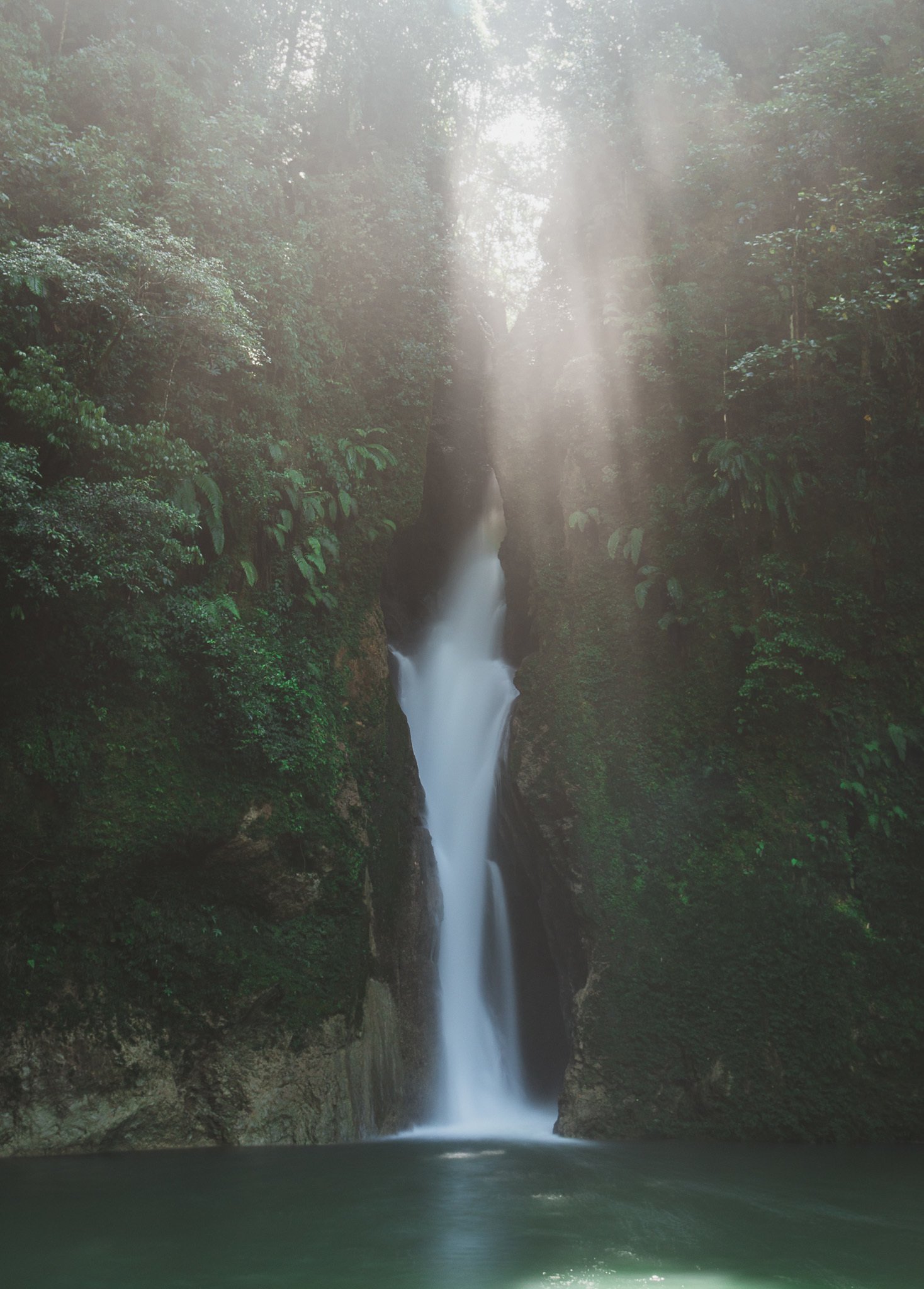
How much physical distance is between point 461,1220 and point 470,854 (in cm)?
807

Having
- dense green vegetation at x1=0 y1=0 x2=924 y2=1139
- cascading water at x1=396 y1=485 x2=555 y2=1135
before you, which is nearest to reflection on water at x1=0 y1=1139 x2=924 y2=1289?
dense green vegetation at x1=0 y1=0 x2=924 y2=1139

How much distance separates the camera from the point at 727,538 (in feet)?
54.3

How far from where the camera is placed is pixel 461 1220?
823 centimetres

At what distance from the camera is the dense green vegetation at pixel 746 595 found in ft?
43.8

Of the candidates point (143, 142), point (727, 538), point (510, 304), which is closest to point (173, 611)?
point (143, 142)

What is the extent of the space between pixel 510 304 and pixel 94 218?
65.0 ft

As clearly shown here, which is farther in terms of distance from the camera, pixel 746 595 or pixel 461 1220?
pixel 746 595

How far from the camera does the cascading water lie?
47.0 ft

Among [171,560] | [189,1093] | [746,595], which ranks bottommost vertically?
[189,1093]

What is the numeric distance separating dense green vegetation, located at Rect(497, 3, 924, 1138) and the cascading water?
1574 millimetres

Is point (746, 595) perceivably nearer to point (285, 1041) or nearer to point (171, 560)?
point (171, 560)

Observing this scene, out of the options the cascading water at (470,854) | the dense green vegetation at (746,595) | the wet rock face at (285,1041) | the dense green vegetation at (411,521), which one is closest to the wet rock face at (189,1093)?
the wet rock face at (285,1041)

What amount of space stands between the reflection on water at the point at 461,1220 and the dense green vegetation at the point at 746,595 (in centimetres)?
200

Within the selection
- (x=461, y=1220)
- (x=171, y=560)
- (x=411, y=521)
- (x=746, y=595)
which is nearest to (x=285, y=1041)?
(x=461, y=1220)
